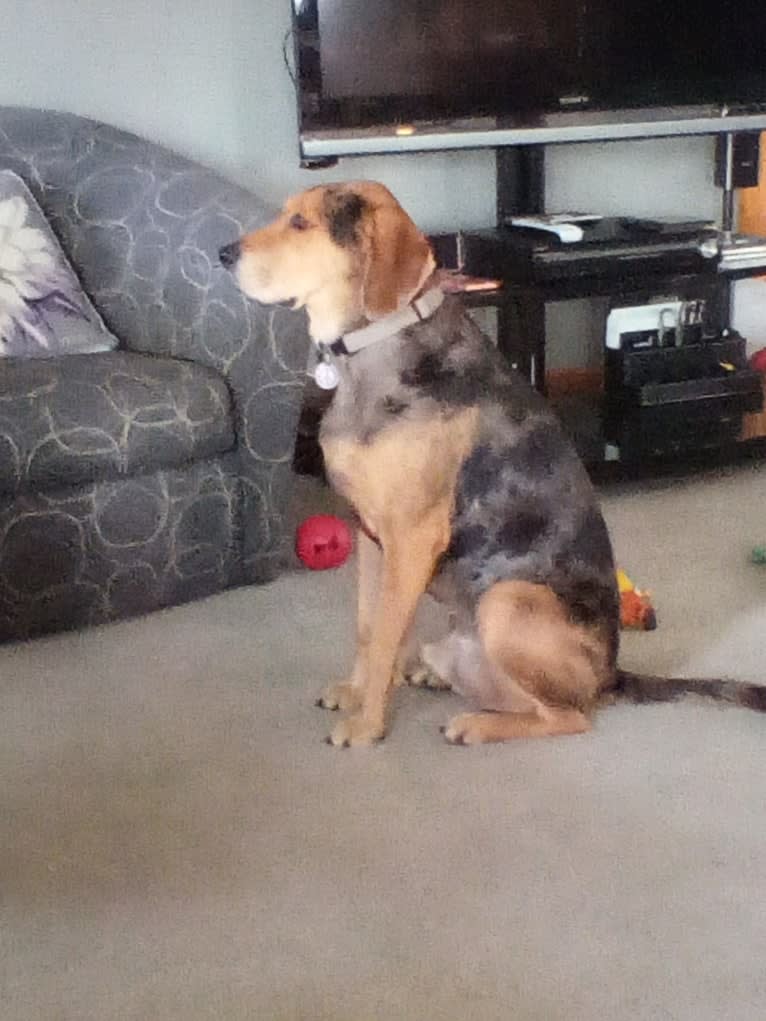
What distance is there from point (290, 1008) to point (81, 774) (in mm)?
693

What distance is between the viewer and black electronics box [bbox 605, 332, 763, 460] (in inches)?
136

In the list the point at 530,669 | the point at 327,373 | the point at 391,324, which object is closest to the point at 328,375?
the point at 327,373

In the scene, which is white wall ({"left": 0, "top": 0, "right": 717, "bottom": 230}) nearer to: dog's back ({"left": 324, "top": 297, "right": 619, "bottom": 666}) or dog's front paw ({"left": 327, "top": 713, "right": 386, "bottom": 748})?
dog's back ({"left": 324, "top": 297, "right": 619, "bottom": 666})

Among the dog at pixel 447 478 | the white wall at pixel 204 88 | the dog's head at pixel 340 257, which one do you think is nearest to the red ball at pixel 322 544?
the dog at pixel 447 478

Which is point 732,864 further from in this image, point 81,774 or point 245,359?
point 245,359

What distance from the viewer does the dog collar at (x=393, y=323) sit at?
2.07 meters

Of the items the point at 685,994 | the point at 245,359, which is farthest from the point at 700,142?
the point at 685,994

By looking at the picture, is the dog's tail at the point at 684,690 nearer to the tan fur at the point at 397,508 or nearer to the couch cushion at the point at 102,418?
the tan fur at the point at 397,508

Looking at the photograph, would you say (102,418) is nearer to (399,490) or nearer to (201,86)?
(399,490)

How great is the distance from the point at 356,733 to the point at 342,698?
0.14 metres

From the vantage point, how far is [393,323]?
2.08 meters

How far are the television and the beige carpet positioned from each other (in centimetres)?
156

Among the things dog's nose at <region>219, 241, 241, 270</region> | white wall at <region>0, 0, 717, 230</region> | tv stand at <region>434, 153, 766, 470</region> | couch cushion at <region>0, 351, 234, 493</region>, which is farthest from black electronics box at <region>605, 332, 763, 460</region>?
dog's nose at <region>219, 241, 241, 270</region>

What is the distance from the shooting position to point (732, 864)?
1.77m
